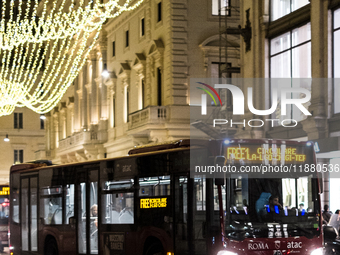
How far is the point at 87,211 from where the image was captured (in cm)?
1622

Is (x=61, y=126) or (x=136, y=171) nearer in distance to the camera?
(x=136, y=171)

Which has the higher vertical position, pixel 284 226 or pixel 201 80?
pixel 201 80

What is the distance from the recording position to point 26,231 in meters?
19.7

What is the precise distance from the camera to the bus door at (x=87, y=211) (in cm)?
1585

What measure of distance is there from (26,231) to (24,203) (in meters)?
0.82

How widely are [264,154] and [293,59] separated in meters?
12.5

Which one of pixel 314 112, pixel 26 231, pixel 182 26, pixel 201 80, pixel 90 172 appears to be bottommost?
pixel 26 231

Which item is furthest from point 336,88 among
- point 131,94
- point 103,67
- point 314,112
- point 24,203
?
point 103,67

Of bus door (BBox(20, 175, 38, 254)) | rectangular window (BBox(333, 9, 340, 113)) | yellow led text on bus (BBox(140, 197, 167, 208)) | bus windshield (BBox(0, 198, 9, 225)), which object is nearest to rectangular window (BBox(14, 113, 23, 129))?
bus windshield (BBox(0, 198, 9, 225))

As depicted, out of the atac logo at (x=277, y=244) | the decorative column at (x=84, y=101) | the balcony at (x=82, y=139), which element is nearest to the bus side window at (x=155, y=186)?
the atac logo at (x=277, y=244)

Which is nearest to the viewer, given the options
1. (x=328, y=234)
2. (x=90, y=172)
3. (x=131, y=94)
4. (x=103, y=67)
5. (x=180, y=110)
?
(x=328, y=234)

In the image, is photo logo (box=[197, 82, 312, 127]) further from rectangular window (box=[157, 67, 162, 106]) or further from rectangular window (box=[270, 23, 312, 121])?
rectangular window (box=[157, 67, 162, 106])

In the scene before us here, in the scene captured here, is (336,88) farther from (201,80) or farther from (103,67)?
(103,67)

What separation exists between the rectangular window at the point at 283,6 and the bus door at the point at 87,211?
10853mm
